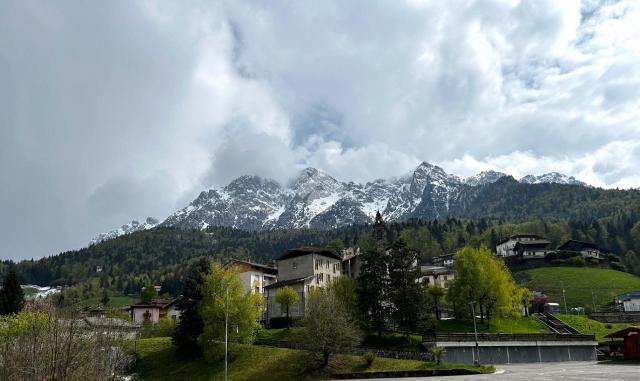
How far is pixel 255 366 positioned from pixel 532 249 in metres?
125

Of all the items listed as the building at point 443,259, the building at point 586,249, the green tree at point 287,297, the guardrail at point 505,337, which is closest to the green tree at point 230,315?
the green tree at point 287,297

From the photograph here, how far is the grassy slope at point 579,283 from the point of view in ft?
380

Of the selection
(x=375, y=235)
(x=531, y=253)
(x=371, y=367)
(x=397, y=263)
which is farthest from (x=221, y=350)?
(x=531, y=253)

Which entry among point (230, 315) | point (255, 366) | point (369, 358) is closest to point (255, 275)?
point (230, 315)

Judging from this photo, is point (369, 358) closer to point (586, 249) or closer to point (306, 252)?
point (306, 252)

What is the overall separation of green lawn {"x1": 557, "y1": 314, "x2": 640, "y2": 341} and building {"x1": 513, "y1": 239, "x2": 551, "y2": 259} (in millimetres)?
68048

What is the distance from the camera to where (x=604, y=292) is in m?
119

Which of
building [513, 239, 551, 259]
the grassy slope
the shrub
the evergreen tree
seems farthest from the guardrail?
building [513, 239, 551, 259]

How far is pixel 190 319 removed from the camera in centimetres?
7525

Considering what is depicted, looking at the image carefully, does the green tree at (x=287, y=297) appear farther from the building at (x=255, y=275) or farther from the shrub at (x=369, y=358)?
the shrub at (x=369, y=358)

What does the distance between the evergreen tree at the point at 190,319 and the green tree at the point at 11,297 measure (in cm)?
3134

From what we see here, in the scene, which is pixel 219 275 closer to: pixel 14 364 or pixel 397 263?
pixel 397 263

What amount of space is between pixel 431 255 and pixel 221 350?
135024 mm

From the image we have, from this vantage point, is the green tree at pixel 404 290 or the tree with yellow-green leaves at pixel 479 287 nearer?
the green tree at pixel 404 290
